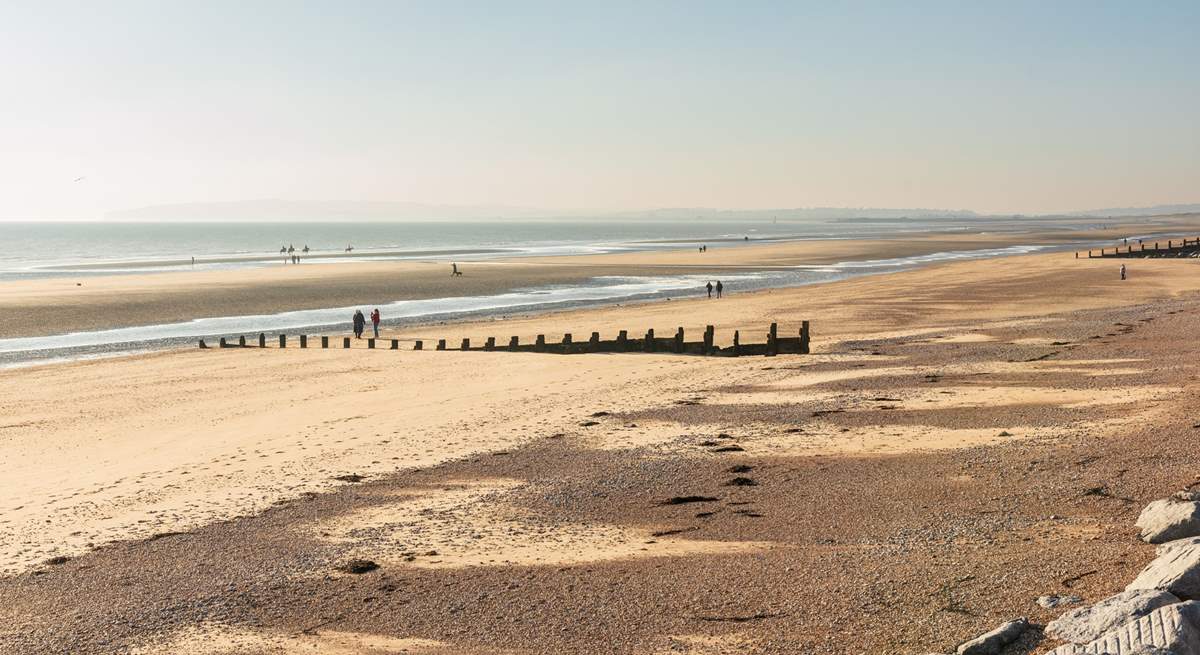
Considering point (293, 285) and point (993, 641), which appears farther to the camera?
point (293, 285)

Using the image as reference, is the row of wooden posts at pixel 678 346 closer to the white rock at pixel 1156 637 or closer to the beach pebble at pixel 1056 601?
the beach pebble at pixel 1056 601

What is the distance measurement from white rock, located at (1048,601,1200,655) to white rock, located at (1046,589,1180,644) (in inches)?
8.6

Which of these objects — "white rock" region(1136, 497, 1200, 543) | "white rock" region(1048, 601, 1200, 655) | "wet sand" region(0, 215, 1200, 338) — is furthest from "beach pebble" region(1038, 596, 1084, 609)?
"wet sand" region(0, 215, 1200, 338)

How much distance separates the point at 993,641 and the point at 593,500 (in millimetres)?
6438

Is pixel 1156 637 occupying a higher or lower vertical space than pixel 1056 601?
higher

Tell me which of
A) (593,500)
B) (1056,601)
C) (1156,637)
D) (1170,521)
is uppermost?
(1156,637)

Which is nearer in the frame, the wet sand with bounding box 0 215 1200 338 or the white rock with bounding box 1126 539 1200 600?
the white rock with bounding box 1126 539 1200 600

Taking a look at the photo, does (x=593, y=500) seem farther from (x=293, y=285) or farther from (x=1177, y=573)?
(x=293, y=285)

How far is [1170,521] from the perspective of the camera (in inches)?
385

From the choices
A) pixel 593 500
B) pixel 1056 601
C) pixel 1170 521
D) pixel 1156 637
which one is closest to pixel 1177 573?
pixel 1056 601

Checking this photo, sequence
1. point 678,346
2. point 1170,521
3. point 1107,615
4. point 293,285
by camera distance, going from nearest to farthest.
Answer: point 1107,615, point 1170,521, point 678,346, point 293,285

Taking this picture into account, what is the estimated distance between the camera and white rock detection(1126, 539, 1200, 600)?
772cm

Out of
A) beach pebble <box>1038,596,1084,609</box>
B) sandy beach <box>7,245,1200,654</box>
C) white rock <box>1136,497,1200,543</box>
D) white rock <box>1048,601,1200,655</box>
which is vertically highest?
white rock <box>1048,601,1200,655</box>

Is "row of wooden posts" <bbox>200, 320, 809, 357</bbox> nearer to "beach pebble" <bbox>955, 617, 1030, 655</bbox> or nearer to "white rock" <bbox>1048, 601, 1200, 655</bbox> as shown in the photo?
"beach pebble" <bbox>955, 617, 1030, 655</bbox>
